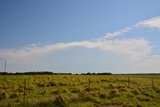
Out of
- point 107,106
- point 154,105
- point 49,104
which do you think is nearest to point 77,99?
point 107,106

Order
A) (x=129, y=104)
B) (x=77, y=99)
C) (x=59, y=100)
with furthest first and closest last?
(x=77, y=99), (x=129, y=104), (x=59, y=100)

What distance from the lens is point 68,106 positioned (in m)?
18.5

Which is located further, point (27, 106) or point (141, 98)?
point (141, 98)

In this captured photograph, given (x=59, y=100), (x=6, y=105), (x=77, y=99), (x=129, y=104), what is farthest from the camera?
(x=77, y=99)

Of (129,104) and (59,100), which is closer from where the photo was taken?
(59,100)

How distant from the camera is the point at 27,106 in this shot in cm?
1864

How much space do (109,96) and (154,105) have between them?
535 centimetres

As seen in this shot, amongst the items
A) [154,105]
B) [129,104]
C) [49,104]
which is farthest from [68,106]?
[154,105]

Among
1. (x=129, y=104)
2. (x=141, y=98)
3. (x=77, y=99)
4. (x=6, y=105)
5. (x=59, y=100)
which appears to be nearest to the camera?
(x=6, y=105)

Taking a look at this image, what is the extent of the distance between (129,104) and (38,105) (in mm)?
6808

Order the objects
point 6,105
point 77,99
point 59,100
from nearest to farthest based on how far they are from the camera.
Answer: point 6,105 → point 59,100 → point 77,99

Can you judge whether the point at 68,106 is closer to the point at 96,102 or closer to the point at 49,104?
the point at 49,104

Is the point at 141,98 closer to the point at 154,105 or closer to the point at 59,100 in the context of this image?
the point at 154,105

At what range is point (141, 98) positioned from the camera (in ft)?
84.6
